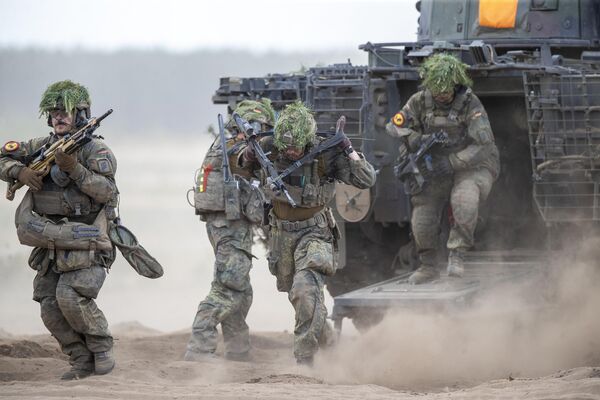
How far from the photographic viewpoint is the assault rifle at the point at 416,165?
12.5 meters

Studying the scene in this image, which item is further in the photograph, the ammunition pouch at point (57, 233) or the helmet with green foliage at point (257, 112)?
the helmet with green foliage at point (257, 112)

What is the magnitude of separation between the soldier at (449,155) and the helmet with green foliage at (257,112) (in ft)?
3.65

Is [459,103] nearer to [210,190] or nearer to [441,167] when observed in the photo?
[441,167]

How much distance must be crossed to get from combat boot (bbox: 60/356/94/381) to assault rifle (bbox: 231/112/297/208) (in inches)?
67.3

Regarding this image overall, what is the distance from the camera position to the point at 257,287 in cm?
2075

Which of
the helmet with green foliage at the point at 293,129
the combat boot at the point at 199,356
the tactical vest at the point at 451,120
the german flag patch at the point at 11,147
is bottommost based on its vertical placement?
the combat boot at the point at 199,356

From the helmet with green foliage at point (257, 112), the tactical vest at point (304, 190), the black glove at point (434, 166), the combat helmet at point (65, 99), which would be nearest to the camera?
the combat helmet at point (65, 99)

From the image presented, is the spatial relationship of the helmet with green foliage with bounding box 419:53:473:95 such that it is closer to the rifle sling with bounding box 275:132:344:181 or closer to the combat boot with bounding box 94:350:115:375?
the rifle sling with bounding box 275:132:344:181

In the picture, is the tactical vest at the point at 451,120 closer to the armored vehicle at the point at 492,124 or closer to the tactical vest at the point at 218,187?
the armored vehicle at the point at 492,124

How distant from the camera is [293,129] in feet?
35.0

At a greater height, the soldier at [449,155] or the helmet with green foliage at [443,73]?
the helmet with green foliage at [443,73]

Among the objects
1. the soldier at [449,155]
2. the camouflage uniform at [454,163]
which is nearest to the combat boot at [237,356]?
the soldier at [449,155]

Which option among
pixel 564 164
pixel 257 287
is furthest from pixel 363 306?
pixel 257 287

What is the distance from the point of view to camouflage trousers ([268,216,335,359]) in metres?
10.6
